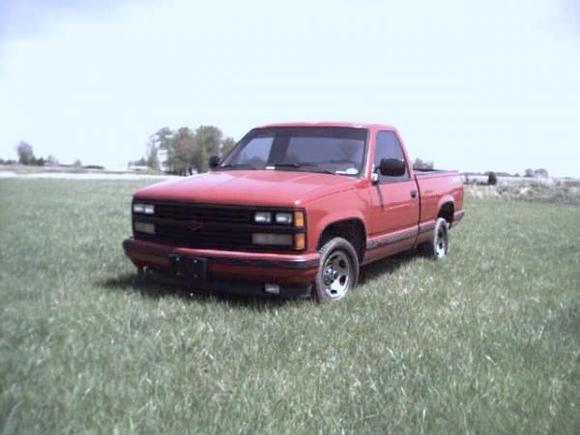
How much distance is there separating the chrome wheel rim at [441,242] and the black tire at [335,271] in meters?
3.07

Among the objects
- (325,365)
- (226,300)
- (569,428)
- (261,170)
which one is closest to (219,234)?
A: (226,300)

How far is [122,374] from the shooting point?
362 cm

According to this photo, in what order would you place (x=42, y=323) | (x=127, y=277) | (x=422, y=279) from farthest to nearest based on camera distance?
1. (x=422, y=279)
2. (x=127, y=277)
3. (x=42, y=323)

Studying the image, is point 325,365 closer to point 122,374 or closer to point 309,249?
point 122,374

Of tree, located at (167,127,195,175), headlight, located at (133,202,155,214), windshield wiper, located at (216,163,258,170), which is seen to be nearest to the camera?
headlight, located at (133,202,155,214)

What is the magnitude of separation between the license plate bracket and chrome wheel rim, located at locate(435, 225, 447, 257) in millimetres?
4444

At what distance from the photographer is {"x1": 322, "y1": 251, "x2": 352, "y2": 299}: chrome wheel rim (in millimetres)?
5902

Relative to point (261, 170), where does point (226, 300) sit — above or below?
below

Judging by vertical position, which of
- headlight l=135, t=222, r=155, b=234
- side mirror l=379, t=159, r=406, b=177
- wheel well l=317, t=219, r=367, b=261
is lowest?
wheel well l=317, t=219, r=367, b=261

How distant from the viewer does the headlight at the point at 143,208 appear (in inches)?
237

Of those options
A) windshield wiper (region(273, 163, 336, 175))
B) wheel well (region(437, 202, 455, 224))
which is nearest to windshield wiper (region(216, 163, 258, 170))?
windshield wiper (region(273, 163, 336, 175))

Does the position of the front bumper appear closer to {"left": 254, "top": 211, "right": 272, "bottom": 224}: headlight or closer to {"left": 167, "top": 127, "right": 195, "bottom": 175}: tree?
{"left": 254, "top": 211, "right": 272, "bottom": 224}: headlight

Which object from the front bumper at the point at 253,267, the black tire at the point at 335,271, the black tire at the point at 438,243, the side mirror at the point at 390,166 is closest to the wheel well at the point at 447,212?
the black tire at the point at 438,243

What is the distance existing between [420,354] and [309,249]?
160 centimetres
